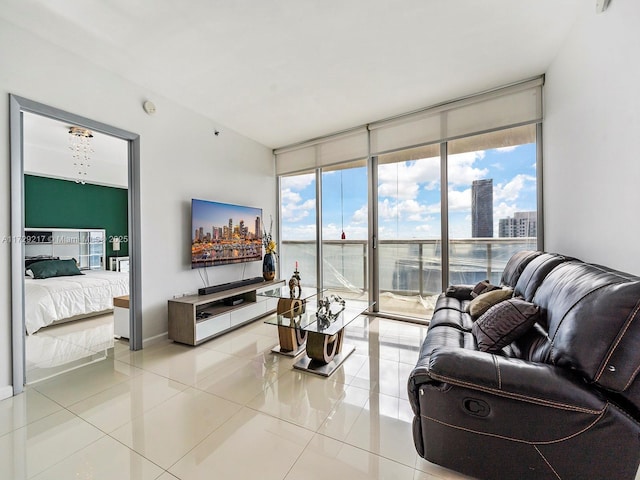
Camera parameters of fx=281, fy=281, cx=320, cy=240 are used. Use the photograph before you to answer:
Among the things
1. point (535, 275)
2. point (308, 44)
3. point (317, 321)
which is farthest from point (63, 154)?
point (535, 275)

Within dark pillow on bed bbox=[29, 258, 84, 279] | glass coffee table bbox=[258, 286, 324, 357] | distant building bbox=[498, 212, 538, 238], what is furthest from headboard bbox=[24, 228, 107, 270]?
distant building bbox=[498, 212, 538, 238]

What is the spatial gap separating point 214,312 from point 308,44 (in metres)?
2.86

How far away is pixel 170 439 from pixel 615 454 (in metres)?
2.04

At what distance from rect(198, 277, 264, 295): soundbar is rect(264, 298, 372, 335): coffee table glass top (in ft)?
3.42

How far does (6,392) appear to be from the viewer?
1987 mm

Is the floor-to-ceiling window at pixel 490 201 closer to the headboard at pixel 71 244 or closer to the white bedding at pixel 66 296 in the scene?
the white bedding at pixel 66 296

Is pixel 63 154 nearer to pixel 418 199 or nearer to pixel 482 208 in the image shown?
pixel 418 199

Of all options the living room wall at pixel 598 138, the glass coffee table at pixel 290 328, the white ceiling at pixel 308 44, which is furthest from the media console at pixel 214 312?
the living room wall at pixel 598 138

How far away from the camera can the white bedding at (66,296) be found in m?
3.35

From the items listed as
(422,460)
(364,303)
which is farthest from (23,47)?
(422,460)

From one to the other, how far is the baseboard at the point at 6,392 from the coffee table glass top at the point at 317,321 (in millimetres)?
1834

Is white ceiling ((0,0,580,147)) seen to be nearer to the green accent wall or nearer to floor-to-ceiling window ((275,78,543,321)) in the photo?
floor-to-ceiling window ((275,78,543,321))

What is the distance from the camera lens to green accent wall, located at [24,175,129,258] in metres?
5.04

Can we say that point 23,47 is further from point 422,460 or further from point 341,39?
point 422,460
